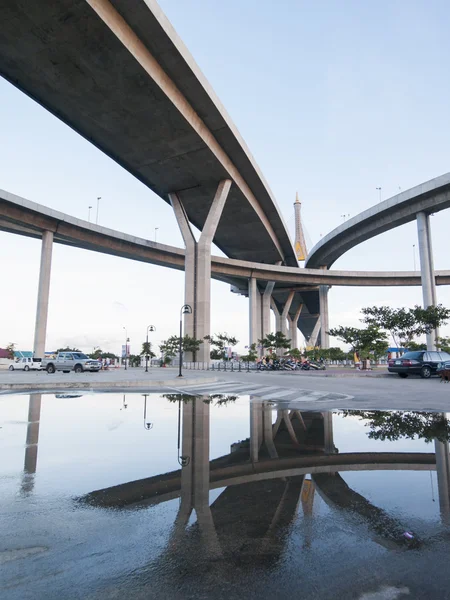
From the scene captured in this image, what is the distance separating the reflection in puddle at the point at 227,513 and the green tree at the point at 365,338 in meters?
34.2

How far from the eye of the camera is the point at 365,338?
1572 inches

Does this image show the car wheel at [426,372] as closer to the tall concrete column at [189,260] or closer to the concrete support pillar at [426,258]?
the concrete support pillar at [426,258]

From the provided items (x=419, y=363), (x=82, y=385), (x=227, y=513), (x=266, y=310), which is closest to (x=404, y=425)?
(x=227, y=513)

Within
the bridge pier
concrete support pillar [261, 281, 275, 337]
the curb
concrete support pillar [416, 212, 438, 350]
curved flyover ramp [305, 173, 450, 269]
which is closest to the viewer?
the curb

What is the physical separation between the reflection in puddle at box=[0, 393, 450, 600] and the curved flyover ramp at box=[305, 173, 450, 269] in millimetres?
46026

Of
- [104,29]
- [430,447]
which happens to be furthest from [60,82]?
[430,447]

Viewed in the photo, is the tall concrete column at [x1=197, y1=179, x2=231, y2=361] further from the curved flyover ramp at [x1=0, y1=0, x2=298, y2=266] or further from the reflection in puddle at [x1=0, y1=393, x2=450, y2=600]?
the reflection in puddle at [x1=0, y1=393, x2=450, y2=600]

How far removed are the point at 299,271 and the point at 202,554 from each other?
69258 millimetres

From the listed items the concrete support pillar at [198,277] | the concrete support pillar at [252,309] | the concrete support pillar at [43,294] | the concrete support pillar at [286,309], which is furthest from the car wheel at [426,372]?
the concrete support pillar at [286,309]

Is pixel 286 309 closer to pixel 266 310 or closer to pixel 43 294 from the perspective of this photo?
pixel 266 310

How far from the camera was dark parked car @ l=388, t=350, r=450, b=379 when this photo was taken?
2375 centimetres

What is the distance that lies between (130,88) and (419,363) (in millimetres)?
29230

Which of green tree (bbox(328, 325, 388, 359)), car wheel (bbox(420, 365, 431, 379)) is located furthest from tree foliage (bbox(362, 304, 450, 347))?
car wheel (bbox(420, 365, 431, 379))

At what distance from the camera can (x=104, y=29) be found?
2558 centimetres
